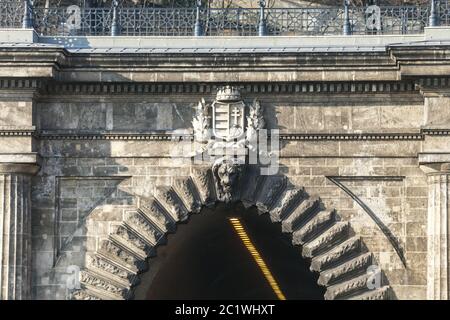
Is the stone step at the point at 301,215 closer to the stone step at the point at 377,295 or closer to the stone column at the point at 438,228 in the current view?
the stone step at the point at 377,295

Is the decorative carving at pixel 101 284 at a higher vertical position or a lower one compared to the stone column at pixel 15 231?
lower

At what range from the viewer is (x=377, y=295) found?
3894 centimetres

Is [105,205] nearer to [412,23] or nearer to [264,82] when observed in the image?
[264,82]

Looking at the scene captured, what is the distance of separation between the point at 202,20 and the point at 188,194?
309cm

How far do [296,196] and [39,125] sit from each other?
4.25 m

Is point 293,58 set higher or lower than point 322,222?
higher

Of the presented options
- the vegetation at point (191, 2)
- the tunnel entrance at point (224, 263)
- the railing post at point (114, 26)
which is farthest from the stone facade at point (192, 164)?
the vegetation at point (191, 2)

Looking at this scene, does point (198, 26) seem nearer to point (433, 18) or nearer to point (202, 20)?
point (202, 20)

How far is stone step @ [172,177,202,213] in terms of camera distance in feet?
129

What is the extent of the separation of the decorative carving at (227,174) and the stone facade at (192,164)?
0.12 feet

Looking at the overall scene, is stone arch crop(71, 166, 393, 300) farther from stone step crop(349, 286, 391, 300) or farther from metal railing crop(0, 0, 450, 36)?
metal railing crop(0, 0, 450, 36)

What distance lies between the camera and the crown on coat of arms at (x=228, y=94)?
129 feet

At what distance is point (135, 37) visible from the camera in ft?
131

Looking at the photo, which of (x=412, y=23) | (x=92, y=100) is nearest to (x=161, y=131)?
(x=92, y=100)
